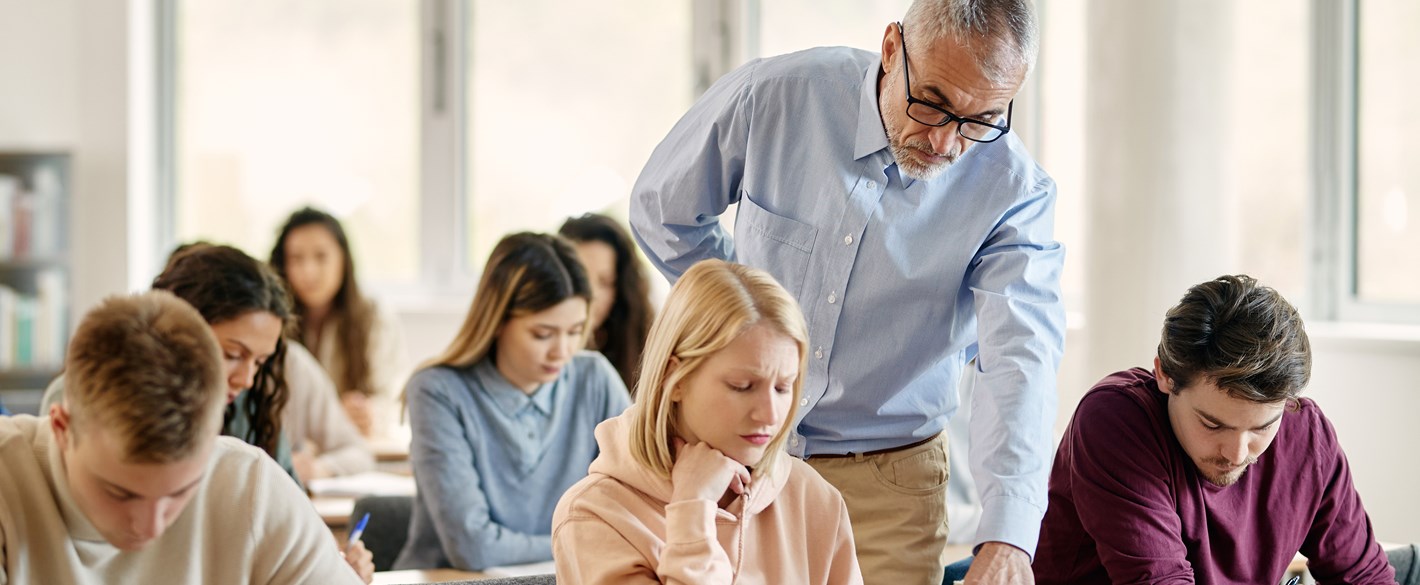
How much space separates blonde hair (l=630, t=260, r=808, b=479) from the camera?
1.76 meters

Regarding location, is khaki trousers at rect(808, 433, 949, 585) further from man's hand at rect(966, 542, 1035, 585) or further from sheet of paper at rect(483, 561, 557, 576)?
sheet of paper at rect(483, 561, 557, 576)

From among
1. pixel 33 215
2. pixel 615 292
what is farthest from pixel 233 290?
pixel 33 215

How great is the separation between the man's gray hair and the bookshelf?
16.1ft

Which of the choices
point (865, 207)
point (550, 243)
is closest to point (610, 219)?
point (550, 243)

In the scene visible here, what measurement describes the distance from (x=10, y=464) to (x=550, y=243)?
1.73 m

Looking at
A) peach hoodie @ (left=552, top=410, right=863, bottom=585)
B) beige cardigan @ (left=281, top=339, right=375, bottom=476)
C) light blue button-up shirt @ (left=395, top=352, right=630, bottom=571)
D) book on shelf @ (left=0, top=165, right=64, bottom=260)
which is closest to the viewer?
peach hoodie @ (left=552, top=410, right=863, bottom=585)

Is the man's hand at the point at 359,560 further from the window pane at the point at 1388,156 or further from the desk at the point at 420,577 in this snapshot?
the window pane at the point at 1388,156

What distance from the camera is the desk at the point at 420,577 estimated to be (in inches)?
88.0

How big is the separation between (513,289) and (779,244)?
3.55 feet

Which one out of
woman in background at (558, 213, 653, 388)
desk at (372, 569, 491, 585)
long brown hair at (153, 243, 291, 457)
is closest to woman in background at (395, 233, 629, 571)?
desk at (372, 569, 491, 585)

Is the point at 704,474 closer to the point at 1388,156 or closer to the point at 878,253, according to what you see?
the point at 878,253

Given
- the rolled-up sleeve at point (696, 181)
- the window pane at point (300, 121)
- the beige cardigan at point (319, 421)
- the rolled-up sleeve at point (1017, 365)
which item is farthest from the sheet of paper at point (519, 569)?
the window pane at point (300, 121)

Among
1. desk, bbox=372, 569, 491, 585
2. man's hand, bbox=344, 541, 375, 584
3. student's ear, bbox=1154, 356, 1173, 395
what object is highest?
student's ear, bbox=1154, 356, 1173, 395

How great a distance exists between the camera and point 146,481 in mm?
1331
